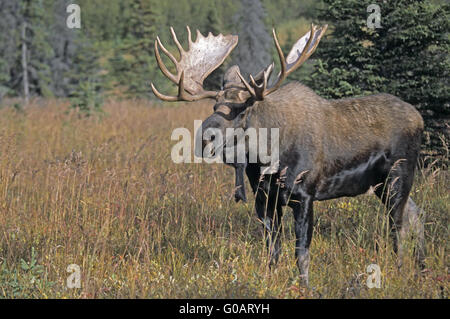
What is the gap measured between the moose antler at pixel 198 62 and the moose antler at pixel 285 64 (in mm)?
469

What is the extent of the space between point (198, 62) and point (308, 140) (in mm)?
1444

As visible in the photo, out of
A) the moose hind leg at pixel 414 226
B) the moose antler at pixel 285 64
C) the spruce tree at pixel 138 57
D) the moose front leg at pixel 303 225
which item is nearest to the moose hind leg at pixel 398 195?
the moose hind leg at pixel 414 226

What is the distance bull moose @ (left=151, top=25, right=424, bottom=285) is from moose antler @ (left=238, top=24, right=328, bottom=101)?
0.01 metres

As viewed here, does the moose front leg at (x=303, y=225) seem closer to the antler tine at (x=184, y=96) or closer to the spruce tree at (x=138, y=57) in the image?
the antler tine at (x=184, y=96)

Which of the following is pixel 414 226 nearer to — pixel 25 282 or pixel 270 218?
pixel 270 218

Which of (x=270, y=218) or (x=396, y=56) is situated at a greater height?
(x=396, y=56)

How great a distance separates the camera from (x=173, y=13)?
321 feet

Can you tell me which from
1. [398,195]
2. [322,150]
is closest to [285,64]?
[322,150]

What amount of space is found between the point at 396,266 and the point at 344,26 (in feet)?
15.4

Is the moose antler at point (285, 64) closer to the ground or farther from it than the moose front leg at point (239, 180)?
farther from it

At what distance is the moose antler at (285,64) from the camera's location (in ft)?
14.1

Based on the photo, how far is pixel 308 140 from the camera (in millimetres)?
4633

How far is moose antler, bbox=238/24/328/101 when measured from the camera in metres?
4.30

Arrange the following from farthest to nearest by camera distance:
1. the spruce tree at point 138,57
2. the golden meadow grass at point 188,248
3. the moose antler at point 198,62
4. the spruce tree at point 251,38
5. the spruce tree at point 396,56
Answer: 1. the spruce tree at point 251,38
2. the spruce tree at point 138,57
3. the spruce tree at point 396,56
4. the moose antler at point 198,62
5. the golden meadow grass at point 188,248
